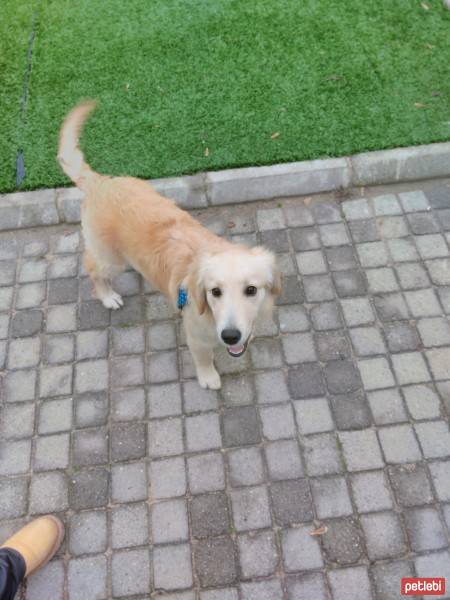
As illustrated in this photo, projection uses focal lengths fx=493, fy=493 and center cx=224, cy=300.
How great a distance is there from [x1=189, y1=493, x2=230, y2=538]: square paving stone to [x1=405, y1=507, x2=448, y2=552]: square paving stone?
1.24 meters

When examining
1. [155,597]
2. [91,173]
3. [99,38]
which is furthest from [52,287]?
[99,38]

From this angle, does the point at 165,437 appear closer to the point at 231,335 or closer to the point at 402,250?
the point at 231,335

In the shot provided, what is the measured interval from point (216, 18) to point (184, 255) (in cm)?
459

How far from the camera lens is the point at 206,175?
5176 millimetres

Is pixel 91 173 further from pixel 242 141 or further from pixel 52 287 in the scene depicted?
pixel 242 141

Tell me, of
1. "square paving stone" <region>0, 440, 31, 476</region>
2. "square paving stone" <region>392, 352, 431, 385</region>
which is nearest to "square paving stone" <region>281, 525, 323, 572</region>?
"square paving stone" <region>392, 352, 431, 385</region>

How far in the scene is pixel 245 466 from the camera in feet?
11.8

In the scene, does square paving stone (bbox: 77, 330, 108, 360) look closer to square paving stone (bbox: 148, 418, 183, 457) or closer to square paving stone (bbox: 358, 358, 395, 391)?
square paving stone (bbox: 148, 418, 183, 457)

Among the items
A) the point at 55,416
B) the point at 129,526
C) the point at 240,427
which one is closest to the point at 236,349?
the point at 240,427

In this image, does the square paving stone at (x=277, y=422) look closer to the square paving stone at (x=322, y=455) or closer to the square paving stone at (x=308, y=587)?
the square paving stone at (x=322, y=455)

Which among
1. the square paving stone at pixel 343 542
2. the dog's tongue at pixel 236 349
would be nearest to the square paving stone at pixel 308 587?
the square paving stone at pixel 343 542

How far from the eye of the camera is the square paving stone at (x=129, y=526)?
11.0ft

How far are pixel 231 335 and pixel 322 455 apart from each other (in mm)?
1358

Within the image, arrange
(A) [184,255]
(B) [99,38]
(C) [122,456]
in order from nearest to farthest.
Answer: (A) [184,255] < (C) [122,456] < (B) [99,38]
